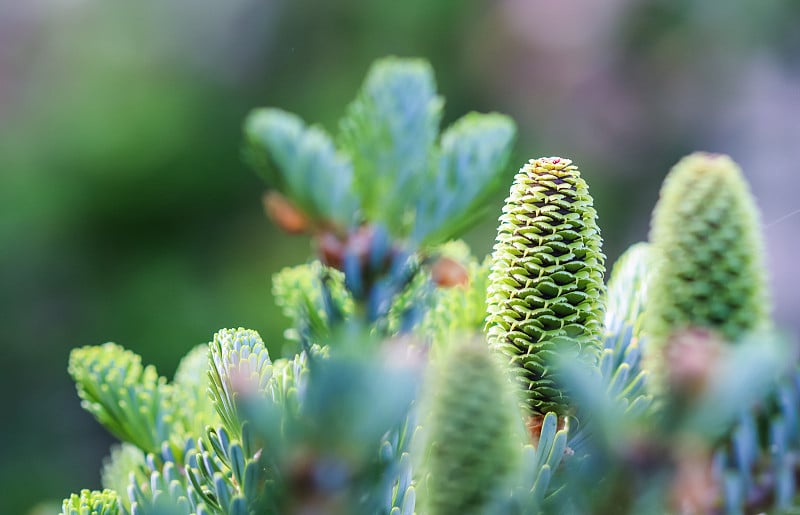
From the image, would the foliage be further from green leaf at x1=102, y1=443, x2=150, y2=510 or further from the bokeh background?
the bokeh background

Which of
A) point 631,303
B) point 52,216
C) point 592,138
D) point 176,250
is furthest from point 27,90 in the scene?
point 631,303

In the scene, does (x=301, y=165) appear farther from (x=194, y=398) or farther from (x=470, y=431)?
(x=194, y=398)

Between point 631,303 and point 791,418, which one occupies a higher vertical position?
point 631,303

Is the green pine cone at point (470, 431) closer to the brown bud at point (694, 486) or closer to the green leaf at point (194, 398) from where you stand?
the brown bud at point (694, 486)

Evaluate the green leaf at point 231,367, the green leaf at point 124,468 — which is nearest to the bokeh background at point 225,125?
the green leaf at point 124,468

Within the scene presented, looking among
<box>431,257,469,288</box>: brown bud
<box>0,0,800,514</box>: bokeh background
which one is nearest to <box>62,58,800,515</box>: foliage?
<box>431,257,469,288</box>: brown bud

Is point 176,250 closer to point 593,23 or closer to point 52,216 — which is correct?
point 52,216
